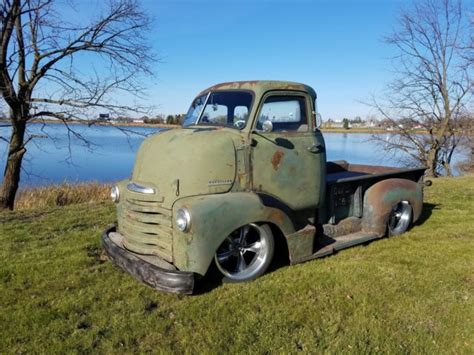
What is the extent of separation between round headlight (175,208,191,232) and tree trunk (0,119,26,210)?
8.93 metres

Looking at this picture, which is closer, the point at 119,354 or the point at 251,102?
the point at 119,354

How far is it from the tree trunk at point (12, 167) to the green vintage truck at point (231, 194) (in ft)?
24.0

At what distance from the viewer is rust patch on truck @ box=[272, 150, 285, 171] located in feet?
15.4

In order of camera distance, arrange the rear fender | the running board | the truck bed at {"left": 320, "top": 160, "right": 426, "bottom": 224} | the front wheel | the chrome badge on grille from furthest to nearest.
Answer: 1. the rear fender
2. the truck bed at {"left": 320, "top": 160, "right": 426, "bottom": 224}
3. the running board
4. the front wheel
5. the chrome badge on grille

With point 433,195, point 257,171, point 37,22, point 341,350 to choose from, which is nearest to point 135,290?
point 257,171

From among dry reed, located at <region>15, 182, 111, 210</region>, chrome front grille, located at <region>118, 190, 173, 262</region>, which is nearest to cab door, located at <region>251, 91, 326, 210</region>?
chrome front grille, located at <region>118, 190, 173, 262</region>

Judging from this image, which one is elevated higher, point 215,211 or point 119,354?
point 215,211

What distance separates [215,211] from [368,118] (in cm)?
1957

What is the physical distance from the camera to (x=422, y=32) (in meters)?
19.4

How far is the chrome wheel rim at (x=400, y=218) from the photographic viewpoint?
6434 mm

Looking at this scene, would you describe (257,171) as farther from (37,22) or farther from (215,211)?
(37,22)

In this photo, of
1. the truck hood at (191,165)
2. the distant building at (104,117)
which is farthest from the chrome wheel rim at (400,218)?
the distant building at (104,117)

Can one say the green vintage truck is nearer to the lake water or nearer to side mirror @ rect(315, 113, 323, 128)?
side mirror @ rect(315, 113, 323, 128)

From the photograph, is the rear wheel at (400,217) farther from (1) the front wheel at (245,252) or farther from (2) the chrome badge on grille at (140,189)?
(2) the chrome badge on grille at (140,189)
